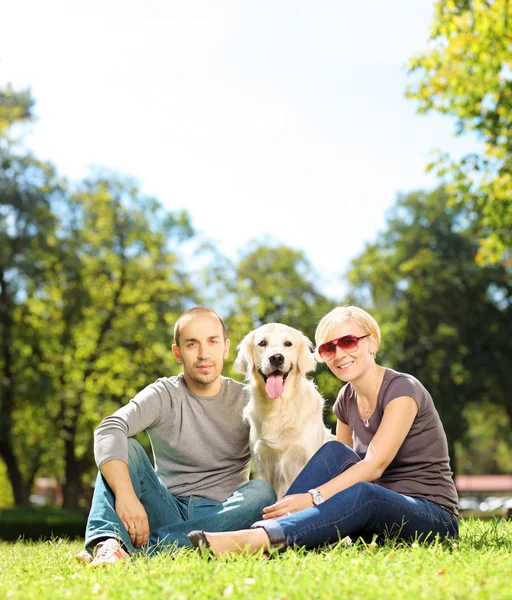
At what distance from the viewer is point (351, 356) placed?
14.9 feet

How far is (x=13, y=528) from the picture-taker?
15.9 meters

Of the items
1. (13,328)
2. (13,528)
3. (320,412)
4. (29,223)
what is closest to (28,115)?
(29,223)

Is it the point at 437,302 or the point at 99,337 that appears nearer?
the point at 99,337

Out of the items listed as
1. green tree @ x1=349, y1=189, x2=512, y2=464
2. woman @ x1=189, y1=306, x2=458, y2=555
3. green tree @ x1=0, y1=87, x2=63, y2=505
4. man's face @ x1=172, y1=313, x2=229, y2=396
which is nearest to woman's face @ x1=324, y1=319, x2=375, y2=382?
woman @ x1=189, y1=306, x2=458, y2=555

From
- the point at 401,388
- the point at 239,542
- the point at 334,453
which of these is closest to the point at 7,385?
the point at 334,453

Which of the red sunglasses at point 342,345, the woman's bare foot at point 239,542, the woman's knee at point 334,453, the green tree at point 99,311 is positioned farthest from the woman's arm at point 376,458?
the green tree at point 99,311

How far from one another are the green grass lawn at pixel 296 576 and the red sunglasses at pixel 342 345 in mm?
1194

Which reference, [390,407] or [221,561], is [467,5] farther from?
[221,561]

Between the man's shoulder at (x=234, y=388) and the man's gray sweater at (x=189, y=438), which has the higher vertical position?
the man's shoulder at (x=234, y=388)

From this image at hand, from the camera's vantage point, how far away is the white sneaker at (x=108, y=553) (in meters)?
3.77

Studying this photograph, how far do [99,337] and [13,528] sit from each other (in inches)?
398

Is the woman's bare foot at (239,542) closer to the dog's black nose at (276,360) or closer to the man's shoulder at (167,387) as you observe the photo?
the man's shoulder at (167,387)

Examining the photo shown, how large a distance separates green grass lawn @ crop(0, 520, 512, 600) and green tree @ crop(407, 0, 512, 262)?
903cm

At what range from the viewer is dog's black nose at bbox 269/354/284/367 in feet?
18.3
